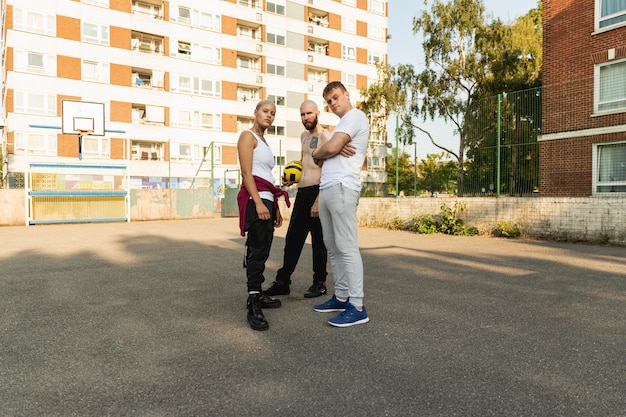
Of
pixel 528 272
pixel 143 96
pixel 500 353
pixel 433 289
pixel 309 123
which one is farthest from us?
pixel 143 96

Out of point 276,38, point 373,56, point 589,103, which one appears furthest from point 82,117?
point 373,56

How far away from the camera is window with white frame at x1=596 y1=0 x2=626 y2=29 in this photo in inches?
585

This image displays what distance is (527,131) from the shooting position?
467 inches

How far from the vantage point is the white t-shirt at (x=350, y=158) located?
3.59 metres

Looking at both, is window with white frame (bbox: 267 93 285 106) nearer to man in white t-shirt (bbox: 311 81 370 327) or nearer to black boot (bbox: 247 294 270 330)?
man in white t-shirt (bbox: 311 81 370 327)

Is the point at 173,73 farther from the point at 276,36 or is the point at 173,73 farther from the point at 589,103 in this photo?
the point at 589,103

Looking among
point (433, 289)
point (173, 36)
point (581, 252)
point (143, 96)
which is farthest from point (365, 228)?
point (173, 36)

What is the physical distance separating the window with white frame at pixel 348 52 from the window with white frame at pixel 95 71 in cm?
2172

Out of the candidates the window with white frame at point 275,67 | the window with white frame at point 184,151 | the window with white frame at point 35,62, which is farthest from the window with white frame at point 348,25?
the window with white frame at point 35,62

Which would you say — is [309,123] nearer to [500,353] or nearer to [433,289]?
[433,289]

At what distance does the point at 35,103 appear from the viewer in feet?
94.5

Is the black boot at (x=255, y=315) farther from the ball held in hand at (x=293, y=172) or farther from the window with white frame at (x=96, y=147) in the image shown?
the window with white frame at (x=96, y=147)

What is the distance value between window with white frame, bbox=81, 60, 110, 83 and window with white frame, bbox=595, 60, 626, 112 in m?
29.6

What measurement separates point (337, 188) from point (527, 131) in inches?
399
